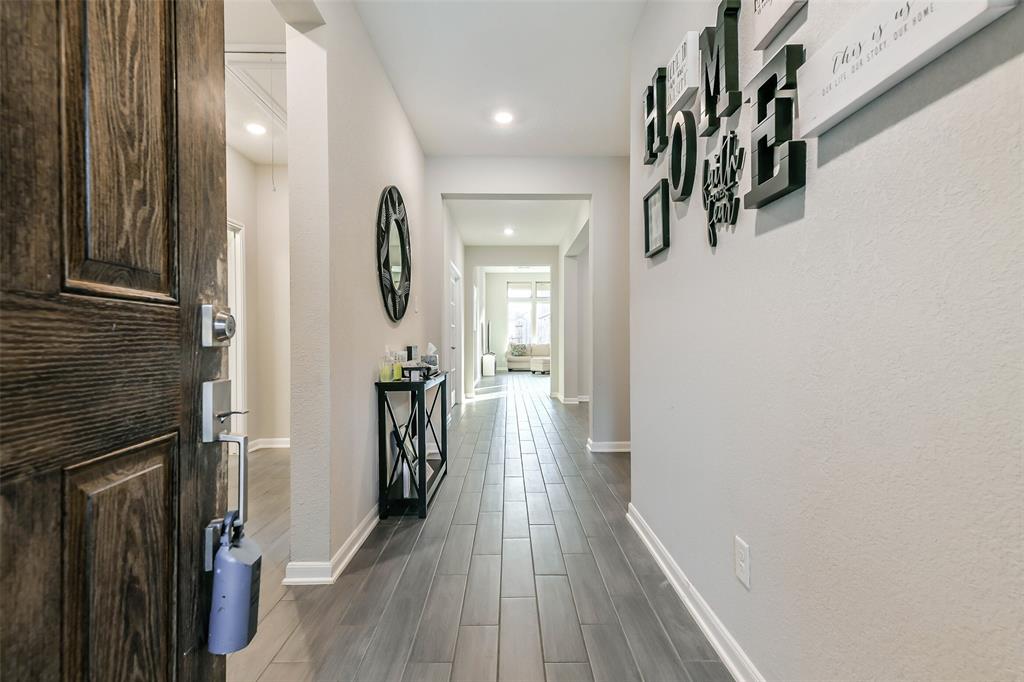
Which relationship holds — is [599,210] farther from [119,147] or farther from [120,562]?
[120,562]

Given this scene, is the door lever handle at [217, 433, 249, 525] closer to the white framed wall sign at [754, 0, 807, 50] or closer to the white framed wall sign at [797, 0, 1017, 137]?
the white framed wall sign at [797, 0, 1017, 137]

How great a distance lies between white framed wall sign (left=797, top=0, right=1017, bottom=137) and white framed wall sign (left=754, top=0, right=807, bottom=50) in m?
0.15

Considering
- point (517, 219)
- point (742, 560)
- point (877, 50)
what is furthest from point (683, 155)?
point (517, 219)

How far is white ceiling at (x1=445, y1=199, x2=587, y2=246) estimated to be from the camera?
218 inches

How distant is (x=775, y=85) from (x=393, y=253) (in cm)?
222

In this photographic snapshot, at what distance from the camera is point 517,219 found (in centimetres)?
630

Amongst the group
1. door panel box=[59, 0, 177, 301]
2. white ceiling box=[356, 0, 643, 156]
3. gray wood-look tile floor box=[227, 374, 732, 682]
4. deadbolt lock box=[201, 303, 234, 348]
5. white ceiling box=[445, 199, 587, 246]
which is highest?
white ceiling box=[445, 199, 587, 246]

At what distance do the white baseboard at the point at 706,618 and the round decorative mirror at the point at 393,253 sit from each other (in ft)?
6.34

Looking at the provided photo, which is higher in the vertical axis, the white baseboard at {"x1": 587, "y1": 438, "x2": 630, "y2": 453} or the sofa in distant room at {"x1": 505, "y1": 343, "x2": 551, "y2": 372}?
the sofa in distant room at {"x1": 505, "y1": 343, "x2": 551, "y2": 372}

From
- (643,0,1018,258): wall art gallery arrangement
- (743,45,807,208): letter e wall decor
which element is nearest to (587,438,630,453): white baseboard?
(643,0,1018,258): wall art gallery arrangement

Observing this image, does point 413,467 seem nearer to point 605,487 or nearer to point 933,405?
point 605,487

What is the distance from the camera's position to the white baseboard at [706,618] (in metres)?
1.29

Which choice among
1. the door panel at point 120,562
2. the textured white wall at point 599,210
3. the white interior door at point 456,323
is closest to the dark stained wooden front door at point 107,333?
the door panel at point 120,562

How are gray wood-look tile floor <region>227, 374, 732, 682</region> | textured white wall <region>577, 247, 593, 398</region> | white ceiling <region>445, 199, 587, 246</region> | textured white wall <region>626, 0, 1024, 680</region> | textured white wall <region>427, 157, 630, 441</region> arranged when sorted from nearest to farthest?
1. textured white wall <region>626, 0, 1024, 680</region>
2. gray wood-look tile floor <region>227, 374, 732, 682</region>
3. textured white wall <region>427, 157, 630, 441</region>
4. white ceiling <region>445, 199, 587, 246</region>
5. textured white wall <region>577, 247, 593, 398</region>
